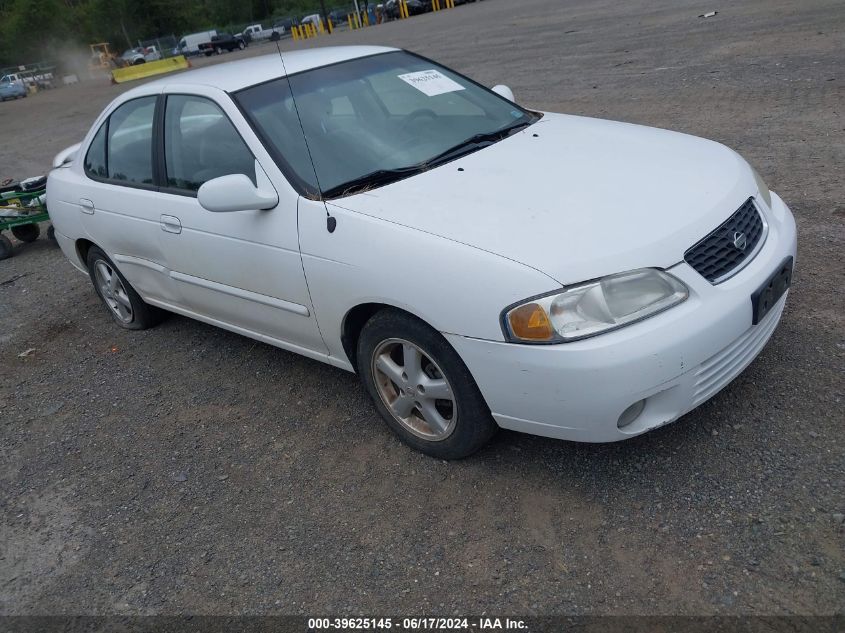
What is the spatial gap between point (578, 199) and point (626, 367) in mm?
780

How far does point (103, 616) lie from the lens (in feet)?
9.27

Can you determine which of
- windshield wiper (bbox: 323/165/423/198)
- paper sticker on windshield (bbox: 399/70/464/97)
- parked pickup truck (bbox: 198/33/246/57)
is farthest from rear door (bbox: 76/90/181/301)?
parked pickup truck (bbox: 198/33/246/57)

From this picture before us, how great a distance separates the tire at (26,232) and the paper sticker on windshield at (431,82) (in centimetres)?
556

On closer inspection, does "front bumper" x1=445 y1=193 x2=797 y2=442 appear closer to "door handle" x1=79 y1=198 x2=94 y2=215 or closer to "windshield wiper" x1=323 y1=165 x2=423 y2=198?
"windshield wiper" x1=323 y1=165 x2=423 y2=198

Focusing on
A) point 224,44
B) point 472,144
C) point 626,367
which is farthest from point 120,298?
point 224,44

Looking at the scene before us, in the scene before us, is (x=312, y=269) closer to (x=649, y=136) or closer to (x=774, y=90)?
(x=649, y=136)

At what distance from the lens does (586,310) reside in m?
2.62

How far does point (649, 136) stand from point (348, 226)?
5.32 feet

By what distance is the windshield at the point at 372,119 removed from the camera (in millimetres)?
3451

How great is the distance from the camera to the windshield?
3.45 m

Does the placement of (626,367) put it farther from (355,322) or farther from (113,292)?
(113,292)

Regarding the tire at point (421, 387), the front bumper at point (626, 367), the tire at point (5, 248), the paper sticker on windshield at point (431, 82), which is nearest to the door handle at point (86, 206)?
the paper sticker on windshield at point (431, 82)

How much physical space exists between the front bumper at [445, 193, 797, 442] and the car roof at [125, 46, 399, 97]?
6.46ft

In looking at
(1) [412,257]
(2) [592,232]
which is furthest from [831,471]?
(1) [412,257]
